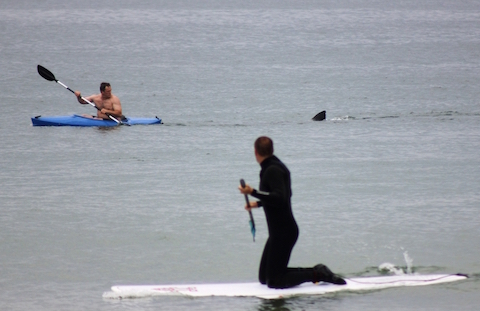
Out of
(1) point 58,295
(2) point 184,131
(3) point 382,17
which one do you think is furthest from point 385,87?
(3) point 382,17

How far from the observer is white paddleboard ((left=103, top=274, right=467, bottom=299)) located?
8.23 meters

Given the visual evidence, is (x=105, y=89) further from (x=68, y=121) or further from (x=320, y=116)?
(x=320, y=116)

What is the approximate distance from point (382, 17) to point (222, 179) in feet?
145

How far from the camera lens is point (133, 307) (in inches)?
320

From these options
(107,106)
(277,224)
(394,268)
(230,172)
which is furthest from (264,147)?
(107,106)

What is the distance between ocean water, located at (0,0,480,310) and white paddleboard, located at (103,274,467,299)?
9cm

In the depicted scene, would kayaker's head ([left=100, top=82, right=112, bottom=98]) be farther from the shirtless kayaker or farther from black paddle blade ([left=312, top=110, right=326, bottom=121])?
black paddle blade ([left=312, top=110, right=326, bottom=121])

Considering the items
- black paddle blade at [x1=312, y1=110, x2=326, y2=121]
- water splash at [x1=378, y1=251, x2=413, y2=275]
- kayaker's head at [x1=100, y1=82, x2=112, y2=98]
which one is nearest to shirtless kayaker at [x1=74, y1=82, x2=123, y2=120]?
kayaker's head at [x1=100, y1=82, x2=112, y2=98]

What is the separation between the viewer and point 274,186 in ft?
25.1

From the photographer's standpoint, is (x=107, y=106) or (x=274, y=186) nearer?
(x=274, y=186)

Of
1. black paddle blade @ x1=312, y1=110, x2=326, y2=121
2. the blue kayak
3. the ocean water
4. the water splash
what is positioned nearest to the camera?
the water splash

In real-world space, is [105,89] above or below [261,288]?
above

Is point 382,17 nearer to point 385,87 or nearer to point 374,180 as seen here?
point 385,87

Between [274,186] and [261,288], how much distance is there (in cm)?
125
